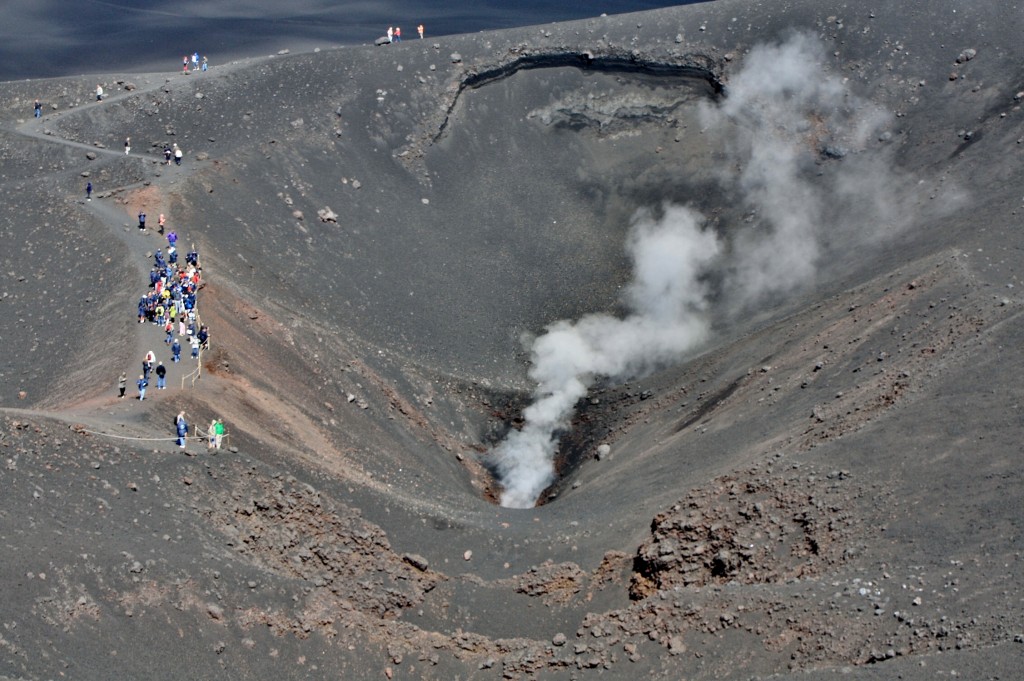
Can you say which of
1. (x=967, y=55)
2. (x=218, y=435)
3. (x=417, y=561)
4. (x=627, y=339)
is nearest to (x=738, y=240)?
(x=627, y=339)

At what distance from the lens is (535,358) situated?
2554 inches

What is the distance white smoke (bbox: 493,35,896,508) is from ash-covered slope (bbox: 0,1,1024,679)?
0.26 metres

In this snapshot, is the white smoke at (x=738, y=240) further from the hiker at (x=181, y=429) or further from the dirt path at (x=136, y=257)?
the hiker at (x=181, y=429)

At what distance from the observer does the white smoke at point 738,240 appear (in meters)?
62.8

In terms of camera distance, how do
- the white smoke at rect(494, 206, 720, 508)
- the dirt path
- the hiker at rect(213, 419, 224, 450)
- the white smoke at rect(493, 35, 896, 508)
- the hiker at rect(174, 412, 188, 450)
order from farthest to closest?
the white smoke at rect(493, 35, 896, 508)
the white smoke at rect(494, 206, 720, 508)
the hiker at rect(213, 419, 224, 450)
the dirt path
the hiker at rect(174, 412, 188, 450)

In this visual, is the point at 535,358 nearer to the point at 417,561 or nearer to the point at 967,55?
the point at 417,561

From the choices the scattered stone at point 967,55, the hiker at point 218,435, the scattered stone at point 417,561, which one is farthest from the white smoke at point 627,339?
the scattered stone at point 967,55

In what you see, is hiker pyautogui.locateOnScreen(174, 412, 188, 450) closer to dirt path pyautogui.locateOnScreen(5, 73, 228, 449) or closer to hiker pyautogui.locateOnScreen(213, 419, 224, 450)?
dirt path pyautogui.locateOnScreen(5, 73, 228, 449)

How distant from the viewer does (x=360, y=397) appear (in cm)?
5650

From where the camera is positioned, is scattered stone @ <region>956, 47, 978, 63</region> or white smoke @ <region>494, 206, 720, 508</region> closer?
white smoke @ <region>494, 206, 720, 508</region>

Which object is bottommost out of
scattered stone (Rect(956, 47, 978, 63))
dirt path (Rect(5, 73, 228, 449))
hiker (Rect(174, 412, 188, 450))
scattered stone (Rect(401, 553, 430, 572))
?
scattered stone (Rect(401, 553, 430, 572))

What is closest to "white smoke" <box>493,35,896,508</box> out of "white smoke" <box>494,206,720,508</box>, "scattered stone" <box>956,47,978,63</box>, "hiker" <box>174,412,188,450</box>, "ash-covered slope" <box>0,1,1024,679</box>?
"white smoke" <box>494,206,720,508</box>

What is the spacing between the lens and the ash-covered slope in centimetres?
3788

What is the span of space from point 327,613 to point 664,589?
10.6 meters
